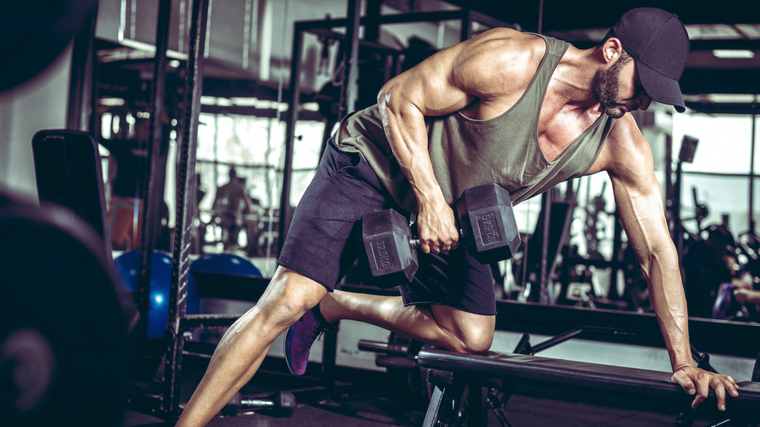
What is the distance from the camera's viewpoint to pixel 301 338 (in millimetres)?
2072

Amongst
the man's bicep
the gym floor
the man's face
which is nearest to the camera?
the man's face

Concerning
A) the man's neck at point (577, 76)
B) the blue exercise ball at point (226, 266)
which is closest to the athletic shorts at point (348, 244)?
the man's neck at point (577, 76)

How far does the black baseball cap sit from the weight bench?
0.67 metres

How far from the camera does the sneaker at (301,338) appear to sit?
2055mm

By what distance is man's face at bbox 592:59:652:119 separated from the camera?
1557 mm

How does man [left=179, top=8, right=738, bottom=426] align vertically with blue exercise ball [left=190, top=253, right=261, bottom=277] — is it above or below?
above

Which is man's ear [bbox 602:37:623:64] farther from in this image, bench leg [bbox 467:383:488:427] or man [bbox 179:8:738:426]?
bench leg [bbox 467:383:488:427]

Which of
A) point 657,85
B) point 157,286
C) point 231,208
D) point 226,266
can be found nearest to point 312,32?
point 226,266

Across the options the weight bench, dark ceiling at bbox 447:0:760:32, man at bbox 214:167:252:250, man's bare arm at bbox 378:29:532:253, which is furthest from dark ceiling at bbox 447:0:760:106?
the weight bench

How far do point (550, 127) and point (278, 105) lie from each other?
4100mm

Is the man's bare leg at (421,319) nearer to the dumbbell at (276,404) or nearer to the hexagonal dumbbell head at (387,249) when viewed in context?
the hexagonal dumbbell head at (387,249)

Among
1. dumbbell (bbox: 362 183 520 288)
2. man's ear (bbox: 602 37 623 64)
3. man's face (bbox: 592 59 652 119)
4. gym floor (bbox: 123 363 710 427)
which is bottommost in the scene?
gym floor (bbox: 123 363 710 427)

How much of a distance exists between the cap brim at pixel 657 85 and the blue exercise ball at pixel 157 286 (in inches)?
99.5

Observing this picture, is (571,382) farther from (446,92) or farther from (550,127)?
(446,92)
